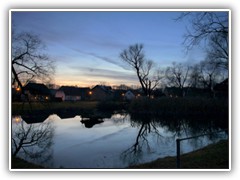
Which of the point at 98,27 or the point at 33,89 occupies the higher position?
the point at 98,27

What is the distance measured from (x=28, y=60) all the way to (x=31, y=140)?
1.47 m

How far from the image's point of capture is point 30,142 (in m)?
3.95

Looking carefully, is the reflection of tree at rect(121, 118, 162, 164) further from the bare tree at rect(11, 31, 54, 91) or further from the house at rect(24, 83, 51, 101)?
the bare tree at rect(11, 31, 54, 91)

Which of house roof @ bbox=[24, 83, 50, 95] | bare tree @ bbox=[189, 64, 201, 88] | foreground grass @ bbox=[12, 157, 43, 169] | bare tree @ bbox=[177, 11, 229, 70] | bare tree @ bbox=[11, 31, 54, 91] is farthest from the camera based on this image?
bare tree @ bbox=[189, 64, 201, 88]

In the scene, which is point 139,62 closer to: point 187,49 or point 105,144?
point 187,49

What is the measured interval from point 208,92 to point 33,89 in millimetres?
3209

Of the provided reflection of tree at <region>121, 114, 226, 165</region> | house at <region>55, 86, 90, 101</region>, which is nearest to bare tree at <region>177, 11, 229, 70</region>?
reflection of tree at <region>121, 114, 226, 165</region>

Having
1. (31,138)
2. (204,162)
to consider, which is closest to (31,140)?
(31,138)

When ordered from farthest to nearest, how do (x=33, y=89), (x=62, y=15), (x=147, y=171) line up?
(x=33, y=89), (x=62, y=15), (x=147, y=171)

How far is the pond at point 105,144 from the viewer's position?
3422 mm

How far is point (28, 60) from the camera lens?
11.4 ft

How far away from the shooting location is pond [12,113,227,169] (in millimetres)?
3422

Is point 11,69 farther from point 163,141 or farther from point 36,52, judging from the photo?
point 163,141

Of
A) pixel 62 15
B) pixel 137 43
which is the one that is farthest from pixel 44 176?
pixel 137 43
